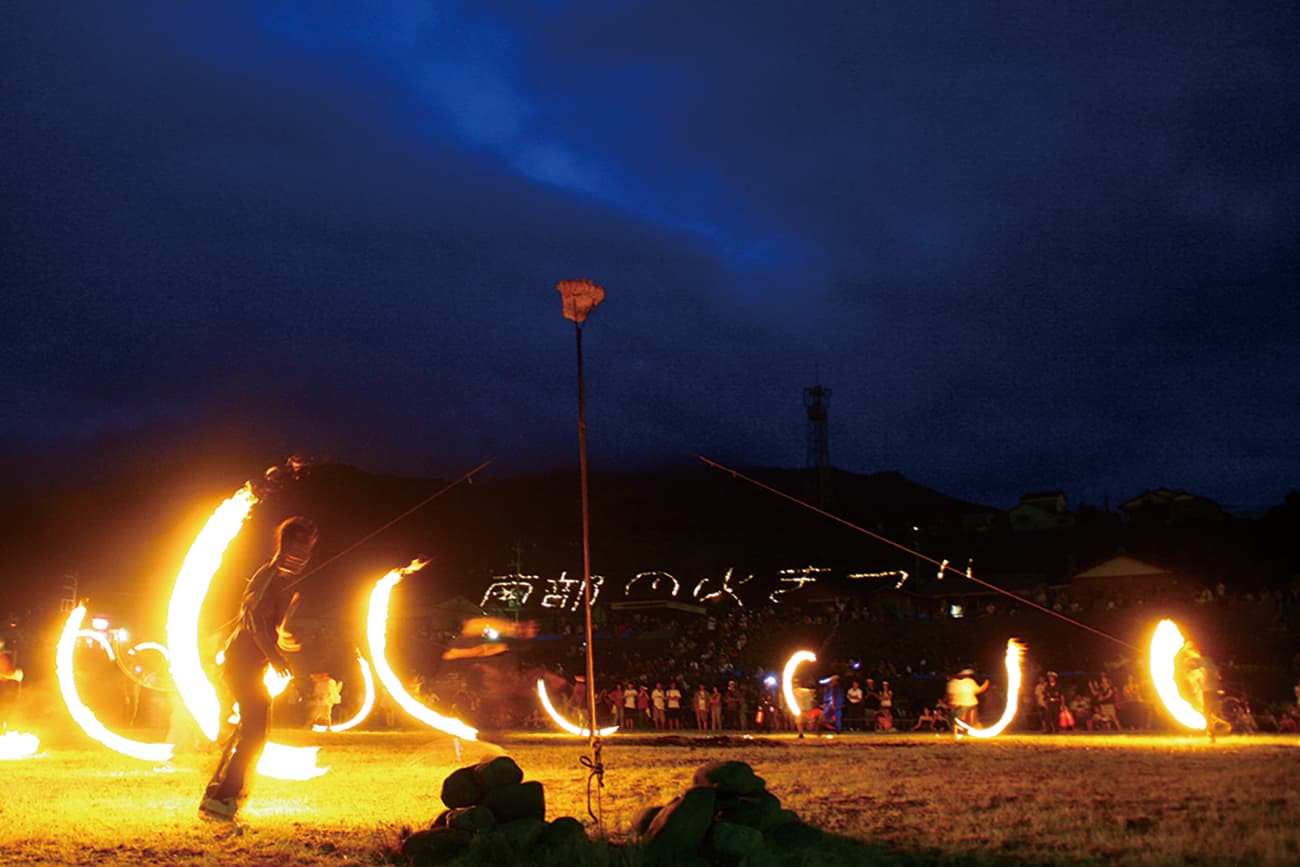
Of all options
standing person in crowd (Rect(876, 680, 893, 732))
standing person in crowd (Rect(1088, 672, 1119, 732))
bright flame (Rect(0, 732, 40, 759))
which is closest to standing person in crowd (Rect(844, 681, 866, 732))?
standing person in crowd (Rect(876, 680, 893, 732))

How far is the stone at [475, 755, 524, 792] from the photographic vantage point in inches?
375

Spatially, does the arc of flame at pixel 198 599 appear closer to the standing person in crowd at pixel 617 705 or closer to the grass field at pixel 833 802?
the grass field at pixel 833 802

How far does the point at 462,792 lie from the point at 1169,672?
14.7m

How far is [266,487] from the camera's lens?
11.7 m

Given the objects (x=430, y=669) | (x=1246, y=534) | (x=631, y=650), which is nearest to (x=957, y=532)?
(x=1246, y=534)

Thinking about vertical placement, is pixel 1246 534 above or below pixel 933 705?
above

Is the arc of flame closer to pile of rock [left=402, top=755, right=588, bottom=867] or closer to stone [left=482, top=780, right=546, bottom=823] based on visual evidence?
pile of rock [left=402, top=755, right=588, bottom=867]

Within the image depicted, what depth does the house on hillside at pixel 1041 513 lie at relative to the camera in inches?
3711

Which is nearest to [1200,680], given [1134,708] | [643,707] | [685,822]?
[1134,708]

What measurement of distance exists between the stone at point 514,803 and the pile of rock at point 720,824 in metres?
0.95

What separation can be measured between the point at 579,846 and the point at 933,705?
76.3 ft

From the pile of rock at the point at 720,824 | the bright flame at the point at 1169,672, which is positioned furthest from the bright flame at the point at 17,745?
the bright flame at the point at 1169,672

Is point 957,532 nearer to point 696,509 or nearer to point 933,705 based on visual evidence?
point 933,705

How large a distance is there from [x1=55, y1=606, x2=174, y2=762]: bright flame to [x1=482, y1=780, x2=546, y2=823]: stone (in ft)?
25.0
